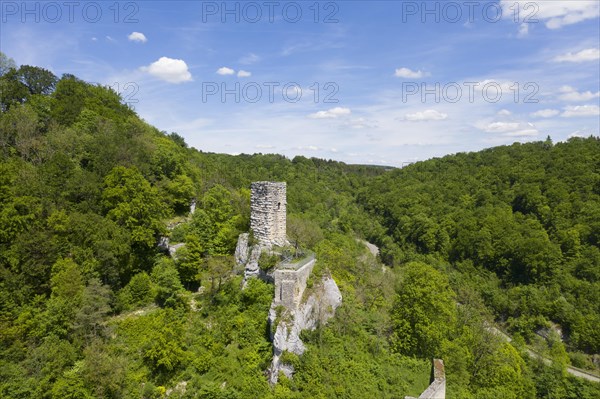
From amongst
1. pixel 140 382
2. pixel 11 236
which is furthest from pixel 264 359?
pixel 11 236

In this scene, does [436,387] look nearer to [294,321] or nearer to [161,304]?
[294,321]

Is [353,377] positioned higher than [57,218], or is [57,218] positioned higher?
[57,218]

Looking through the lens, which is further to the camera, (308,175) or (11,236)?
(308,175)

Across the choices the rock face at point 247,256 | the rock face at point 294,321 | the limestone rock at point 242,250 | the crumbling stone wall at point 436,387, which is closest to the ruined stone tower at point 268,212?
the rock face at point 247,256

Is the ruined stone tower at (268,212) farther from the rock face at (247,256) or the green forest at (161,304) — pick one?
the green forest at (161,304)

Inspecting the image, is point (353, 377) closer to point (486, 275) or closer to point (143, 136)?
point (143, 136)

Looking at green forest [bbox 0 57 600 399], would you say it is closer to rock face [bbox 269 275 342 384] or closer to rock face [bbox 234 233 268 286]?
rock face [bbox 269 275 342 384]

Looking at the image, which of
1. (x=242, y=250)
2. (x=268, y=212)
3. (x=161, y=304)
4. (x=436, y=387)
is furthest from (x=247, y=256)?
(x=436, y=387)
